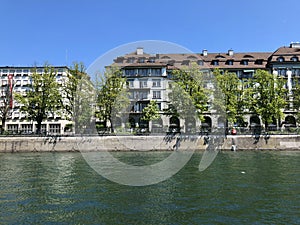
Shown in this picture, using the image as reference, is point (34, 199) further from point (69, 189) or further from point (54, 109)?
point (54, 109)

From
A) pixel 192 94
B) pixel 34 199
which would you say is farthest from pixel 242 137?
pixel 34 199

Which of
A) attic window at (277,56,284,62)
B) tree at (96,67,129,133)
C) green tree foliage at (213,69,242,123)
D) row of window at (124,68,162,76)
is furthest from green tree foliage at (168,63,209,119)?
attic window at (277,56,284,62)

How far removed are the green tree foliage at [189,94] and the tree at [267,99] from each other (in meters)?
9.13

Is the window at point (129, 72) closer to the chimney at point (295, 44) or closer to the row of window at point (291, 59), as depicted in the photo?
the row of window at point (291, 59)

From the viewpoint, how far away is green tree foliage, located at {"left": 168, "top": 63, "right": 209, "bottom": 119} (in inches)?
1940

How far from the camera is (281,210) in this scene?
13.5 m

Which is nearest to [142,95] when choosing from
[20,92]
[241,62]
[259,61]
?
[241,62]

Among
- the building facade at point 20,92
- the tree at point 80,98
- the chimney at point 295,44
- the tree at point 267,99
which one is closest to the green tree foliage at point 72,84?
the tree at point 80,98

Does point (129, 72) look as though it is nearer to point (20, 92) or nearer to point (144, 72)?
point (144, 72)

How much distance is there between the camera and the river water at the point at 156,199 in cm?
1259

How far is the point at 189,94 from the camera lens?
166 feet

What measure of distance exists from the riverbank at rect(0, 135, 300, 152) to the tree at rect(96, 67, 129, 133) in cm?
555

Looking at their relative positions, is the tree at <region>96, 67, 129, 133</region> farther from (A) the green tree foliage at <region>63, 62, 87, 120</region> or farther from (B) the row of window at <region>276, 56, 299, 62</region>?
(B) the row of window at <region>276, 56, 299, 62</region>

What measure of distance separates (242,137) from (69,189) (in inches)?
1392
